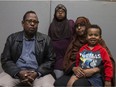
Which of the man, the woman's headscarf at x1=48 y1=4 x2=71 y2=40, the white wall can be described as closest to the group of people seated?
the man

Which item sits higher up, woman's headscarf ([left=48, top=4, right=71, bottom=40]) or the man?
woman's headscarf ([left=48, top=4, right=71, bottom=40])

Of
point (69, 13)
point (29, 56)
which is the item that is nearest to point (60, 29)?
point (69, 13)

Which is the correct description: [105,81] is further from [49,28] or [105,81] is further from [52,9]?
[52,9]

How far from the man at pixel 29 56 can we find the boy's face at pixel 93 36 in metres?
0.48

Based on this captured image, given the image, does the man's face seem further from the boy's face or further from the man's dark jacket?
the boy's face

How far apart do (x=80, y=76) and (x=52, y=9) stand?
1.28 m

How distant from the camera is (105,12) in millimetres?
3332

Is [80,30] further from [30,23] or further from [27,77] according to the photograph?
[27,77]

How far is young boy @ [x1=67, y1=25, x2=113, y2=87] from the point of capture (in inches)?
91.4

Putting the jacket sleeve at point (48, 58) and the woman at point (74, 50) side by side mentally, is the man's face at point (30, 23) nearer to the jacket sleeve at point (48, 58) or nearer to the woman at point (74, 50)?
the jacket sleeve at point (48, 58)

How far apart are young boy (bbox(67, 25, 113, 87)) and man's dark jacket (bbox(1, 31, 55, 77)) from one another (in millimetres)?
331

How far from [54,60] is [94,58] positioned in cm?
51

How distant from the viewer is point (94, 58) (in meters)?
2.38

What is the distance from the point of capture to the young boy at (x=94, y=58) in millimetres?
2322
